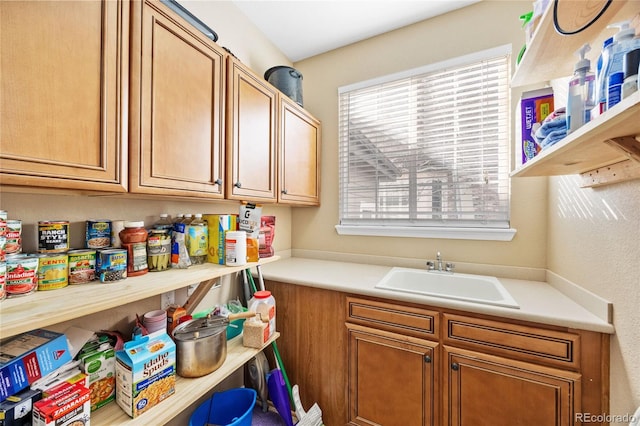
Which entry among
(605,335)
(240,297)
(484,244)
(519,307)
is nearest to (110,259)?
(240,297)

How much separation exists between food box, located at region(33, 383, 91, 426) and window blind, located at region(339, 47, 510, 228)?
177cm

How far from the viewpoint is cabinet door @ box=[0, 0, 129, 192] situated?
24.3 inches

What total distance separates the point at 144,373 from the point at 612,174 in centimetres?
183

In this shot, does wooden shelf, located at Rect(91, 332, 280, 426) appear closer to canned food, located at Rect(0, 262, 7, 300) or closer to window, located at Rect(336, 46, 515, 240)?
canned food, located at Rect(0, 262, 7, 300)

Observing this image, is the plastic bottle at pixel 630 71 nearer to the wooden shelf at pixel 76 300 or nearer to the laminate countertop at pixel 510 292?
the laminate countertop at pixel 510 292

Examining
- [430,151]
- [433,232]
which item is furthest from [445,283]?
[430,151]

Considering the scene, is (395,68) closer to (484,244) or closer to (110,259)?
(484,244)

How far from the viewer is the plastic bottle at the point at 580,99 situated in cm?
75

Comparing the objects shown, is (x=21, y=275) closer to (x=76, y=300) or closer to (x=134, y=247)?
(x=76, y=300)

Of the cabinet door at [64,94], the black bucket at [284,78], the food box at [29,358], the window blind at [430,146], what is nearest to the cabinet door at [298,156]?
the black bucket at [284,78]

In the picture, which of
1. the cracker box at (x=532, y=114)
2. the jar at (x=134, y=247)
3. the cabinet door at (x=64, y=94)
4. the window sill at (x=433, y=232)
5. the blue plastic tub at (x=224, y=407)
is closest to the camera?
the cabinet door at (x=64, y=94)

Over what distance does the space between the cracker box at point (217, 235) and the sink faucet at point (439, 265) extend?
1350 millimetres

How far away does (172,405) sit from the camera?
3.01 ft

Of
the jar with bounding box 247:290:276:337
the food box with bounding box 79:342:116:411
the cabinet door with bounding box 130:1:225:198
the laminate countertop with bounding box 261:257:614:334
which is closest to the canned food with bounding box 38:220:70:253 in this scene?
the cabinet door with bounding box 130:1:225:198
